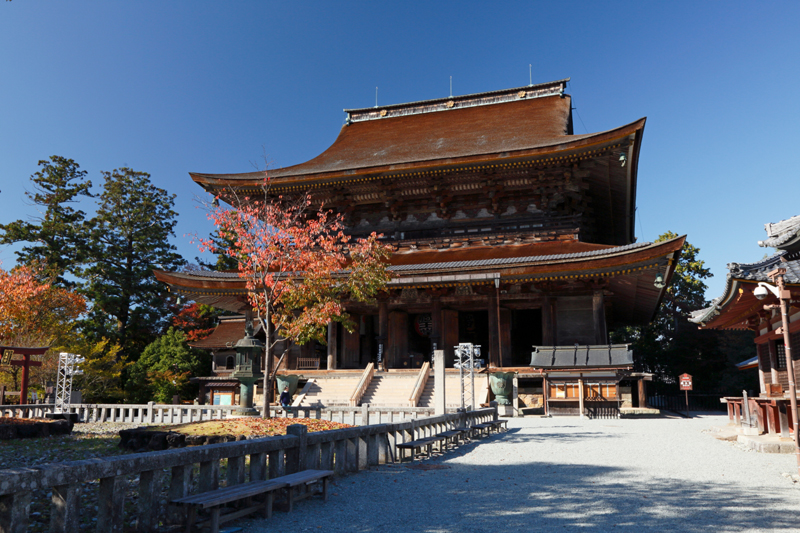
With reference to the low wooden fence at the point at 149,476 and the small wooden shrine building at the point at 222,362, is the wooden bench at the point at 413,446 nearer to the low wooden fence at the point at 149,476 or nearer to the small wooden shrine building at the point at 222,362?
the low wooden fence at the point at 149,476

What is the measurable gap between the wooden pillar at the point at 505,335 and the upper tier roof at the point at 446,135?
6.39 m

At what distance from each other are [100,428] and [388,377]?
9639 millimetres

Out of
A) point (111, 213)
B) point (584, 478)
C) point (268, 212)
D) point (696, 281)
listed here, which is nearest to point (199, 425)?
point (268, 212)

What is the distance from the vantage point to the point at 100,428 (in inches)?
654

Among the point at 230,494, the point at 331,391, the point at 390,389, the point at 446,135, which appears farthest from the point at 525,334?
the point at 230,494

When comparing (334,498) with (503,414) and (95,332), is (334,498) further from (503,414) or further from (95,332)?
(95,332)

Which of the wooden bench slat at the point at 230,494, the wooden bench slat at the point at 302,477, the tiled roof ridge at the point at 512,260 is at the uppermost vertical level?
the tiled roof ridge at the point at 512,260

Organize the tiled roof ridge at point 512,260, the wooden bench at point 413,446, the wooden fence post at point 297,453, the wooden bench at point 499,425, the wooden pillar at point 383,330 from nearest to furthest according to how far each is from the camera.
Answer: the wooden fence post at point 297,453, the wooden bench at point 413,446, the wooden bench at point 499,425, the tiled roof ridge at point 512,260, the wooden pillar at point 383,330

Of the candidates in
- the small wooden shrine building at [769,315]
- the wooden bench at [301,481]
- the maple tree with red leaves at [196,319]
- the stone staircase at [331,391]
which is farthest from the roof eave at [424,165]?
the wooden bench at [301,481]

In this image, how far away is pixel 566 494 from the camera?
21.8 feet

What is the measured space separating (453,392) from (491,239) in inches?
281

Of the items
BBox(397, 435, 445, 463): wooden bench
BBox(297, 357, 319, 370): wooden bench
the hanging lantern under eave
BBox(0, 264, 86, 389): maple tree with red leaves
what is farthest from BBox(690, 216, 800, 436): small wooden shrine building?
BBox(0, 264, 86, 389): maple tree with red leaves

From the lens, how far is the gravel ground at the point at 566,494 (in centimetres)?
530

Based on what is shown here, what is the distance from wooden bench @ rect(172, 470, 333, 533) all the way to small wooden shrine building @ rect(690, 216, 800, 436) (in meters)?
6.46
